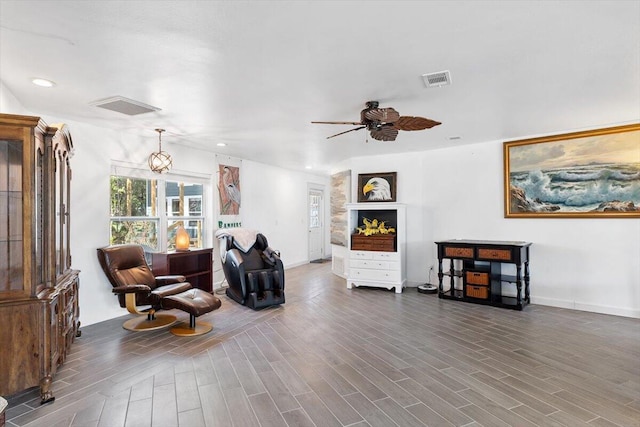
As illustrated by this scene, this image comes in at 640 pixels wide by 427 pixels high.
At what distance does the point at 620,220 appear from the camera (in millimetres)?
4410

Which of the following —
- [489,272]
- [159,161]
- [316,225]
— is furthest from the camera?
[316,225]

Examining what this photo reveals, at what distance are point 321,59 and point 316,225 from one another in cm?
726

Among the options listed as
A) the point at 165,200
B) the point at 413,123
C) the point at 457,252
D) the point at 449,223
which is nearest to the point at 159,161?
the point at 165,200

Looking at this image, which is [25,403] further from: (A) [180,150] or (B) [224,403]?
(A) [180,150]

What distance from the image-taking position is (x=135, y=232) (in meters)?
4.98

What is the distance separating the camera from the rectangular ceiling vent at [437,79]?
9.27 feet

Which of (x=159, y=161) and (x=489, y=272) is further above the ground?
(x=159, y=161)

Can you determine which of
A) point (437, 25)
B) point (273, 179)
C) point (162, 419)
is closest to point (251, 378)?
point (162, 419)

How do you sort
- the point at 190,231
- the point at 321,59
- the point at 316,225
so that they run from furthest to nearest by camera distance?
the point at 316,225 → the point at 190,231 → the point at 321,59

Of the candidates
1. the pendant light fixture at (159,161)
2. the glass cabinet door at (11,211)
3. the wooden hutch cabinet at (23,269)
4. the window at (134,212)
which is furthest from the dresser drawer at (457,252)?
the glass cabinet door at (11,211)

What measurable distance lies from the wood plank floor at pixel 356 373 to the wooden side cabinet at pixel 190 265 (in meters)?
0.96

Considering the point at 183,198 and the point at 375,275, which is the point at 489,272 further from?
the point at 183,198

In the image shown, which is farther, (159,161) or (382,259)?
(382,259)

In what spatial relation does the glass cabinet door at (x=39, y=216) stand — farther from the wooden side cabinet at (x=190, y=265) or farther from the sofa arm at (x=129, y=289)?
the wooden side cabinet at (x=190, y=265)
